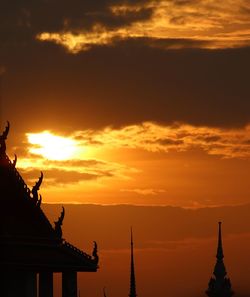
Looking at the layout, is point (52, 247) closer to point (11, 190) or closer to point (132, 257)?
point (11, 190)

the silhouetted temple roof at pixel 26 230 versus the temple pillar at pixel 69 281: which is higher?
the silhouetted temple roof at pixel 26 230

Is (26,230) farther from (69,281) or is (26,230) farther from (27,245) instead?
(69,281)

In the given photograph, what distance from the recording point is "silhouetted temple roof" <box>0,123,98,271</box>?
324ft

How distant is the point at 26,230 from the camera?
327 ft

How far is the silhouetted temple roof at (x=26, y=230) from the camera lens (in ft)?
324

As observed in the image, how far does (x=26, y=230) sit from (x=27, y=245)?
94cm

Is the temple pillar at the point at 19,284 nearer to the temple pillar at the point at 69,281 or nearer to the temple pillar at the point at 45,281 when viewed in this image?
the temple pillar at the point at 45,281

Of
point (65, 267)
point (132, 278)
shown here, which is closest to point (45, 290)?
point (65, 267)

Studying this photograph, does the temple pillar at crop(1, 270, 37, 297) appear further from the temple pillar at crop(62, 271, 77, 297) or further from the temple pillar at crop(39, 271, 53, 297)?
the temple pillar at crop(62, 271, 77, 297)

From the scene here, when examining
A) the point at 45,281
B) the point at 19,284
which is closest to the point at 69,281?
the point at 45,281

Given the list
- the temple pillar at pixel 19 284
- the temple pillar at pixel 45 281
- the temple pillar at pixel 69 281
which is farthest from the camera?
the temple pillar at pixel 69 281

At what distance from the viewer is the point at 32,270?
99000 millimetres

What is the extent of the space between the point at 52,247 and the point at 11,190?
13.3 ft

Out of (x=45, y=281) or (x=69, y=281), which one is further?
(x=69, y=281)
